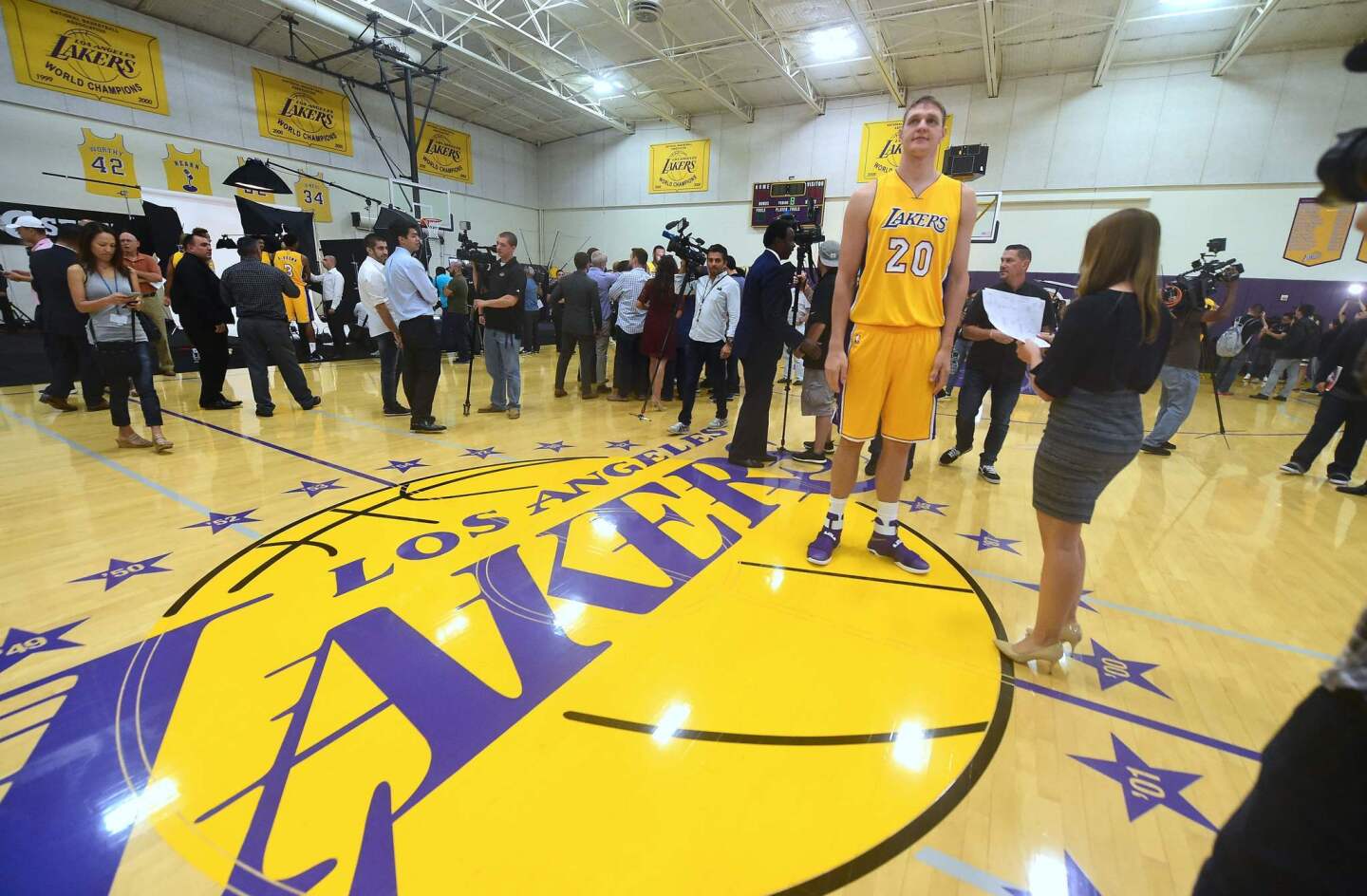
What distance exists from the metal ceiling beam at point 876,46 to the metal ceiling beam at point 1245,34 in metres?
5.65

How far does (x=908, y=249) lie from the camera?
238cm

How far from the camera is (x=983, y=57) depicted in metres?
11.4

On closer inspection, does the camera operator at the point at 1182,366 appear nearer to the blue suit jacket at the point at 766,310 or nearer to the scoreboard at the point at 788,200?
the blue suit jacket at the point at 766,310

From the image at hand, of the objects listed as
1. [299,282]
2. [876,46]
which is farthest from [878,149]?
[299,282]

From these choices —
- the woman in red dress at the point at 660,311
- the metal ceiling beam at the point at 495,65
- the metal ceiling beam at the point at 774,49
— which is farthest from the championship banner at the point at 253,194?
the woman in red dress at the point at 660,311

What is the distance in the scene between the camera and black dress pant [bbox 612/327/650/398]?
6.77 metres

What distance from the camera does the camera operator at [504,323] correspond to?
17.3 feet

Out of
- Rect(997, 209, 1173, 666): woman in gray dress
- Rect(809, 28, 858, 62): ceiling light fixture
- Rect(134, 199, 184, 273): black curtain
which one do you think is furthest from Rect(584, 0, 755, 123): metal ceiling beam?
Rect(997, 209, 1173, 666): woman in gray dress

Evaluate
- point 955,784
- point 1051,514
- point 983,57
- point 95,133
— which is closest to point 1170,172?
point 983,57

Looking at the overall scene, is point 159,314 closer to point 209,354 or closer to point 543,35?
point 209,354

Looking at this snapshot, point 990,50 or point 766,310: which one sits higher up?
point 990,50

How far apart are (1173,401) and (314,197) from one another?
1640 cm

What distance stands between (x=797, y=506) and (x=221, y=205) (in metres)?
13.6

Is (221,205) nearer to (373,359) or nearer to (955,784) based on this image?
(373,359)
